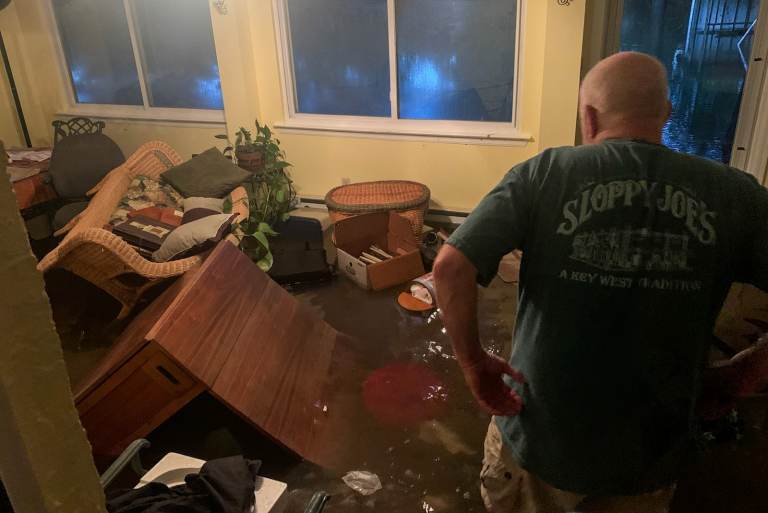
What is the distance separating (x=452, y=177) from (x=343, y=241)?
3.74 feet

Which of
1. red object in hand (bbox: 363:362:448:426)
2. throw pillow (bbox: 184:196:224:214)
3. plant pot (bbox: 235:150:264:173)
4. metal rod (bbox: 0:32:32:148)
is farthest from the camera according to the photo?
metal rod (bbox: 0:32:32:148)

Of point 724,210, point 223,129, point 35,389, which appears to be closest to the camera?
point 35,389

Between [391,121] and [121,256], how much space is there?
7.75 ft

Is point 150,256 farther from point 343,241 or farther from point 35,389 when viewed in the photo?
point 35,389

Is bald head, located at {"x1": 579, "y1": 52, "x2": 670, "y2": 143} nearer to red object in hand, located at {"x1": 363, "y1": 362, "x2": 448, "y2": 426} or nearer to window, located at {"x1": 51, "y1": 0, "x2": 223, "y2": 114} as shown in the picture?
red object in hand, located at {"x1": 363, "y1": 362, "x2": 448, "y2": 426}

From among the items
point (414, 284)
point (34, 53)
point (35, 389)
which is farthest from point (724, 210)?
point (34, 53)

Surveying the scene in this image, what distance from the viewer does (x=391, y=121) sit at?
4.41 m

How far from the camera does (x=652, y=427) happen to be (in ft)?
3.77

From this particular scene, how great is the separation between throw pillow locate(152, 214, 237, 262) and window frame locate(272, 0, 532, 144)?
5.79 ft

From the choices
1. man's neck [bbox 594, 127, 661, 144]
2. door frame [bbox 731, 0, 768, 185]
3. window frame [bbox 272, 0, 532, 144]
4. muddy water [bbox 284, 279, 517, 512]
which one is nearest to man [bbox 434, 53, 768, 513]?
man's neck [bbox 594, 127, 661, 144]

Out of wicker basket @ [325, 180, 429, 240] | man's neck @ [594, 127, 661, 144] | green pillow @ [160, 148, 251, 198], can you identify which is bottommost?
wicker basket @ [325, 180, 429, 240]

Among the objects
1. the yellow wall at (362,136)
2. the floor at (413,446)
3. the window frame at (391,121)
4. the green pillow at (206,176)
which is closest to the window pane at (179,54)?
the yellow wall at (362,136)

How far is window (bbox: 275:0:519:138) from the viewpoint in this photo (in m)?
4.00

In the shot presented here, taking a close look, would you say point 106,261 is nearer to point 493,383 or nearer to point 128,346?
point 128,346
